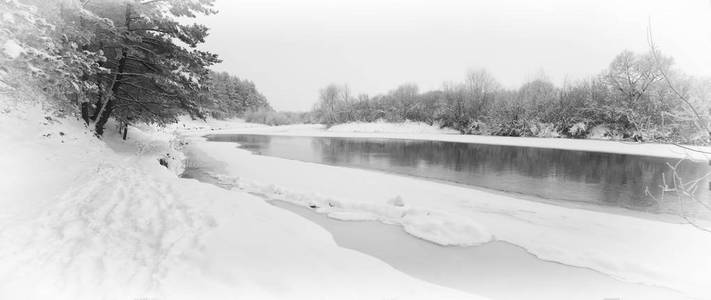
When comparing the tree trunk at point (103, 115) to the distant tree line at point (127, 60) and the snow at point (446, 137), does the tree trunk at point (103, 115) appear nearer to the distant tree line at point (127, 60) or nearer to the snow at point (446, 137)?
the distant tree line at point (127, 60)

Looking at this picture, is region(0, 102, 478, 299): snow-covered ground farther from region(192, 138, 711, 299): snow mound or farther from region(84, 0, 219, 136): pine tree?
region(84, 0, 219, 136): pine tree

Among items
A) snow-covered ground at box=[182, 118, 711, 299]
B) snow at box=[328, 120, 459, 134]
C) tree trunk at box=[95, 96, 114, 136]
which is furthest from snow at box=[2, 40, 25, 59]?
snow at box=[328, 120, 459, 134]

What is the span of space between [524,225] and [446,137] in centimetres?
3674

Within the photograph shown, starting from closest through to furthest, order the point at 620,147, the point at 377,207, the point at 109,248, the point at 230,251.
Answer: the point at 109,248
the point at 230,251
the point at 377,207
the point at 620,147

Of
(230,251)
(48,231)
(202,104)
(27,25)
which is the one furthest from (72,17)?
(230,251)

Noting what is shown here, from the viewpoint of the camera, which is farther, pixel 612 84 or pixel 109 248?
pixel 612 84

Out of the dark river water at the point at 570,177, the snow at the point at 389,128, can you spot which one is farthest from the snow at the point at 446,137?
the dark river water at the point at 570,177

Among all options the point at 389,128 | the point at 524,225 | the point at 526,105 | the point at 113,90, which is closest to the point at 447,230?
the point at 524,225

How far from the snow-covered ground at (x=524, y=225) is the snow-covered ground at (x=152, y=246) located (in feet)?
6.95

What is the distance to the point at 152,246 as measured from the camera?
14.3 ft

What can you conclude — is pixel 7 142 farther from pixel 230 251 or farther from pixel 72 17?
pixel 230 251

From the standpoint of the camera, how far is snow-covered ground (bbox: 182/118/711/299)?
18.2 feet

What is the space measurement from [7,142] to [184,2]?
715 centimetres

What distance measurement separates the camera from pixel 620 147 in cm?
2919
